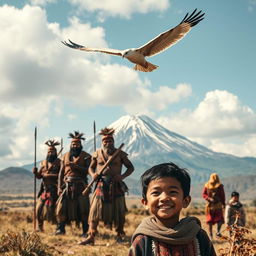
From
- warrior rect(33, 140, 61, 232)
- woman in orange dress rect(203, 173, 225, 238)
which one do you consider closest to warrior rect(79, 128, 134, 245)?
warrior rect(33, 140, 61, 232)

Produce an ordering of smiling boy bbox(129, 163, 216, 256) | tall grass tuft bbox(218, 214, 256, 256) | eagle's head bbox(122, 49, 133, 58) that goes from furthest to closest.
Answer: eagle's head bbox(122, 49, 133, 58)
tall grass tuft bbox(218, 214, 256, 256)
smiling boy bbox(129, 163, 216, 256)

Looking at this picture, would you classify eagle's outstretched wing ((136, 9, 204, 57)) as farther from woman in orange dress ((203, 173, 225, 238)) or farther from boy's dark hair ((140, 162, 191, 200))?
boy's dark hair ((140, 162, 191, 200))

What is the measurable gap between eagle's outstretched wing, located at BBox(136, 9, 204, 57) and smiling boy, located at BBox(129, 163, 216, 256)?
6732 mm

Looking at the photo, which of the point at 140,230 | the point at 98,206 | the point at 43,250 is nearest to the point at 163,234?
the point at 140,230

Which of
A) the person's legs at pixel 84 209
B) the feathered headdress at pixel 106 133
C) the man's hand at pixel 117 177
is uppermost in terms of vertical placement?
the feathered headdress at pixel 106 133

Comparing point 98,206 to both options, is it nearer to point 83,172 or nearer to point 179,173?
point 83,172

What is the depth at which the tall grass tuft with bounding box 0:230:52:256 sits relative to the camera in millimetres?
7289

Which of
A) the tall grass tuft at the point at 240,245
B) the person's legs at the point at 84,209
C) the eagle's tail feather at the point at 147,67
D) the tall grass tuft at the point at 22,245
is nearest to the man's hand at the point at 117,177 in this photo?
the person's legs at the point at 84,209

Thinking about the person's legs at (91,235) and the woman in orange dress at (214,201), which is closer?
the person's legs at (91,235)

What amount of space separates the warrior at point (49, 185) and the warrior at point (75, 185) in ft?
4.15

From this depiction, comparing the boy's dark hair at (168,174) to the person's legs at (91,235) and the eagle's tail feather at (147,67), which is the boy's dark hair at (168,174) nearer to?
the person's legs at (91,235)

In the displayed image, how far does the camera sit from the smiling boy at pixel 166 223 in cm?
292

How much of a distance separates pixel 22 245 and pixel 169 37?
5326 millimetres

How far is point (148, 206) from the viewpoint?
3.04 metres
